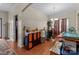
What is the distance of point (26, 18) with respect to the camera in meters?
1.65

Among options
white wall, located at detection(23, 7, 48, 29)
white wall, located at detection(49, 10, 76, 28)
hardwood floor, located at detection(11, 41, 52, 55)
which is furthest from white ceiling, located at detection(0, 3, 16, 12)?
white wall, located at detection(49, 10, 76, 28)

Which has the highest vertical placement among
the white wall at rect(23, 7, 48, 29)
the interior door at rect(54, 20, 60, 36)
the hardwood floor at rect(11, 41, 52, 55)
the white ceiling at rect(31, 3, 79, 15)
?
the white ceiling at rect(31, 3, 79, 15)

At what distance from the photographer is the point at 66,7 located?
164cm

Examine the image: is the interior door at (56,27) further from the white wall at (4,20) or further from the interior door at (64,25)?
the white wall at (4,20)

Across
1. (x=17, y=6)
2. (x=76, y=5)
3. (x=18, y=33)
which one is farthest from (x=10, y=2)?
(x=76, y=5)

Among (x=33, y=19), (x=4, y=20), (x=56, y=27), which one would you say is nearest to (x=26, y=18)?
(x=33, y=19)

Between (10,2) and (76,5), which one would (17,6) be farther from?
(76,5)

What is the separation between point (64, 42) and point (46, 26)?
1.10 ft

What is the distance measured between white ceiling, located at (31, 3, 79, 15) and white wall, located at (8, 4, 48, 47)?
64mm

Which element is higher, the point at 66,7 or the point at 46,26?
the point at 66,7

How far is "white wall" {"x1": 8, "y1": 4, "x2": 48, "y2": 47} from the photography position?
1.65 metres

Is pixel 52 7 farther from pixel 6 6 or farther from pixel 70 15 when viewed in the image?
pixel 6 6

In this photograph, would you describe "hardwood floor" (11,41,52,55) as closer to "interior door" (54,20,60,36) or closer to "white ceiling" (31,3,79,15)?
"interior door" (54,20,60,36)
